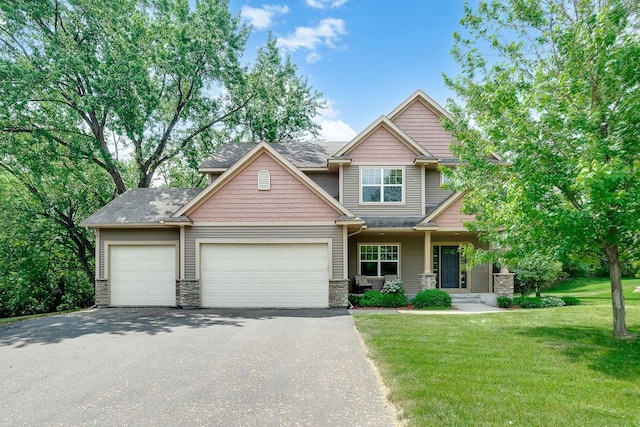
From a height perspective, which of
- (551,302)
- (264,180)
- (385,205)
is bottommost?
(551,302)

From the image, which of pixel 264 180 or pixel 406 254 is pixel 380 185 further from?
pixel 264 180

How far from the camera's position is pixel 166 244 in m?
13.4

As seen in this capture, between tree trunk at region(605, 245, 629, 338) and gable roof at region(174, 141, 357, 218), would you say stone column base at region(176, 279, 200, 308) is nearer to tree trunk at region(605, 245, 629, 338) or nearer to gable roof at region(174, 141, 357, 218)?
gable roof at region(174, 141, 357, 218)

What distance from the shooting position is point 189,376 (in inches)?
225

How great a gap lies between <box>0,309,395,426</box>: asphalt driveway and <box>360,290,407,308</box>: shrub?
3.60m

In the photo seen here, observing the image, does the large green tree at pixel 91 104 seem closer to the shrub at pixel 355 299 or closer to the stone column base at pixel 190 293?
the stone column base at pixel 190 293

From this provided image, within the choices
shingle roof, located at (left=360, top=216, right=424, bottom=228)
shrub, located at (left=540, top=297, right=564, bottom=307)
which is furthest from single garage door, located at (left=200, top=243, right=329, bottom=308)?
shrub, located at (left=540, top=297, right=564, bottom=307)

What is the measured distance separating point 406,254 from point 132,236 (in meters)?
11.2

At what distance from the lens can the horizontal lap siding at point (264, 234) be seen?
12.7m

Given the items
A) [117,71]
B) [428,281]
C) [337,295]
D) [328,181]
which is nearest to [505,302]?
[428,281]

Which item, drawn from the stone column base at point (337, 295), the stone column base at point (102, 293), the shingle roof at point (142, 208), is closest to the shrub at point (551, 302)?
the stone column base at point (337, 295)

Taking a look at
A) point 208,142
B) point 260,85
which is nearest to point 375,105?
point 260,85

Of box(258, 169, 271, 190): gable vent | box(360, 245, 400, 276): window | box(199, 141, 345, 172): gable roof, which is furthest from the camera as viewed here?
box(199, 141, 345, 172): gable roof

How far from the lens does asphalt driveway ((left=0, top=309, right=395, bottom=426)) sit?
4.39 m
